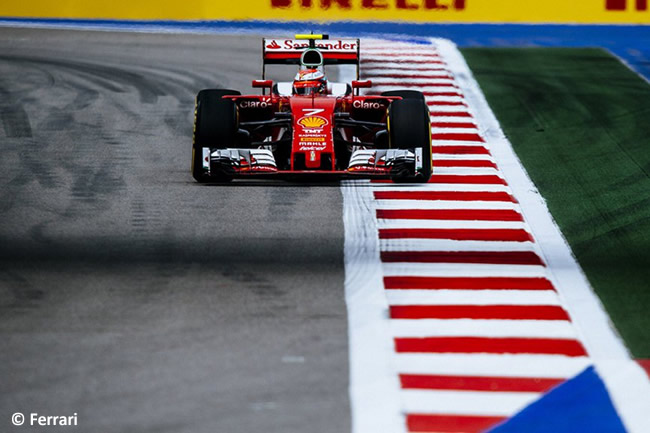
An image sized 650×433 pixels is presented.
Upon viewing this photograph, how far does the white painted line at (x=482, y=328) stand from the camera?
995 cm

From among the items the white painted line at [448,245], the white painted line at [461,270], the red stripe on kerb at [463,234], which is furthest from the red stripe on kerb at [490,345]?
the red stripe on kerb at [463,234]

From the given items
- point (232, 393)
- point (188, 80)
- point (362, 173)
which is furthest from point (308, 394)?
point (188, 80)

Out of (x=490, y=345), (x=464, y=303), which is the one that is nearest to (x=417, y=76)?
(x=464, y=303)

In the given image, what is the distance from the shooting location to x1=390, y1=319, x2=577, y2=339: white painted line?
995 cm

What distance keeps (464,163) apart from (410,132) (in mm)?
1941

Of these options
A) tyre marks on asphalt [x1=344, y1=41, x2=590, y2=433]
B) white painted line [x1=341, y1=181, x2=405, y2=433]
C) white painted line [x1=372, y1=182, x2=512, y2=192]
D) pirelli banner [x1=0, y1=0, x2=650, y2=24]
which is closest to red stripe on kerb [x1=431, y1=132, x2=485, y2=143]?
tyre marks on asphalt [x1=344, y1=41, x2=590, y2=433]

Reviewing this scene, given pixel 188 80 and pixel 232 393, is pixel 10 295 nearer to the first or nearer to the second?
pixel 232 393

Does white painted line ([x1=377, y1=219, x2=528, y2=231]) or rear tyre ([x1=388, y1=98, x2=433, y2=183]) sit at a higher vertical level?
rear tyre ([x1=388, y1=98, x2=433, y2=183])

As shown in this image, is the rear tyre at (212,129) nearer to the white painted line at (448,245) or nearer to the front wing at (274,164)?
the front wing at (274,164)

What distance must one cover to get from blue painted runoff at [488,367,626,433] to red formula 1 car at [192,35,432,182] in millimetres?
5225

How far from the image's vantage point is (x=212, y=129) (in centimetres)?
1417

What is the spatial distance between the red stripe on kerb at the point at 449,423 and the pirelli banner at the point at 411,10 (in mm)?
16424

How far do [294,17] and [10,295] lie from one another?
14.4 metres

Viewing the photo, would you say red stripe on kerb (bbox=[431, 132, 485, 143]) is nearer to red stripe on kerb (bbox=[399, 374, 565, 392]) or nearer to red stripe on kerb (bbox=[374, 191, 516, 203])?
red stripe on kerb (bbox=[374, 191, 516, 203])
